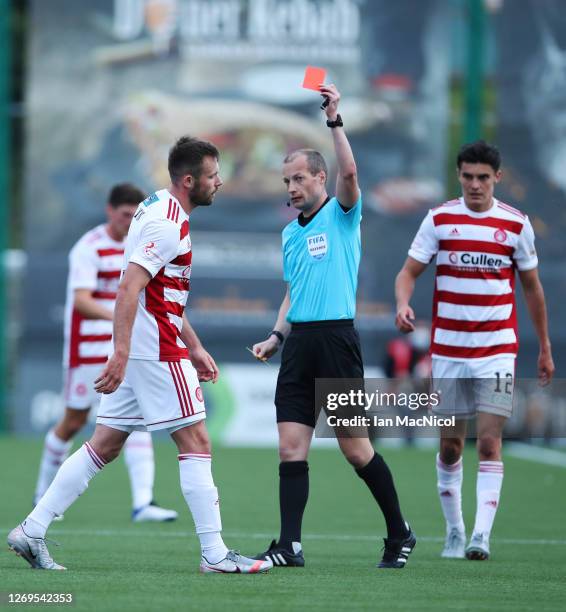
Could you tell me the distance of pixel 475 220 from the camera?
779 cm

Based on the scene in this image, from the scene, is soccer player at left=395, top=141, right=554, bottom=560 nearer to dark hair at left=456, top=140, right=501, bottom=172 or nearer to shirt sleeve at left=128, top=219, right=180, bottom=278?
dark hair at left=456, top=140, right=501, bottom=172

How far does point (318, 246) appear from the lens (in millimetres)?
7129

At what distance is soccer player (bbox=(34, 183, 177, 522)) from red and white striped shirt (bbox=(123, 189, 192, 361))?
315 cm

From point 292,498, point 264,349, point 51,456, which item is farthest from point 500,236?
point 51,456

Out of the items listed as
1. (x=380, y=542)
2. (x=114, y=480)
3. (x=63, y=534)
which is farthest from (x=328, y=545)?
(x=114, y=480)

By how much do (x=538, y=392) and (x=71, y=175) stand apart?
20.5 ft

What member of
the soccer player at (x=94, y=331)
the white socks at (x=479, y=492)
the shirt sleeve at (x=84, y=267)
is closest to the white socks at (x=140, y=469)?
the soccer player at (x=94, y=331)

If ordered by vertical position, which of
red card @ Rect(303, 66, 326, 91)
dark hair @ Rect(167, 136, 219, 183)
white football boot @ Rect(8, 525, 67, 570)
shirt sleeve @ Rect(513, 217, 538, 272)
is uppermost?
red card @ Rect(303, 66, 326, 91)

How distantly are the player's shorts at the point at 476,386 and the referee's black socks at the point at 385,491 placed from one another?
83cm

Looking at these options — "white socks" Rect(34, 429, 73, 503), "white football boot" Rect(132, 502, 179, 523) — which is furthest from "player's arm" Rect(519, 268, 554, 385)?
"white socks" Rect(34, 429, 73, 503)

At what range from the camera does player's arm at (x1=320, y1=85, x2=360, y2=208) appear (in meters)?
6.73

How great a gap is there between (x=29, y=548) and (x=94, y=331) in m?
3.78

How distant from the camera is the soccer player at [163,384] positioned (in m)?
6.42

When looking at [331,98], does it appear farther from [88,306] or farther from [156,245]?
[88,306]
